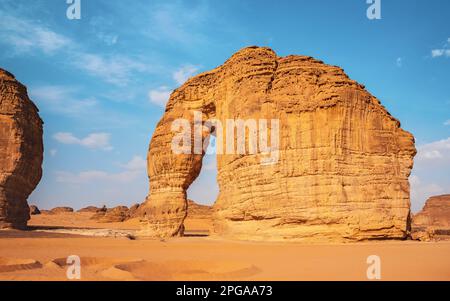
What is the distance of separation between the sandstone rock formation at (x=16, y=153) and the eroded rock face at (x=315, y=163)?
68.9 feet

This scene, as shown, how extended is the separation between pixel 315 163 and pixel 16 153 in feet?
90.4

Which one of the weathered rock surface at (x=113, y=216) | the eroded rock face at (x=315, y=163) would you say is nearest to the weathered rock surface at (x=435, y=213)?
the weathered rock surface at (x=113, y=216)

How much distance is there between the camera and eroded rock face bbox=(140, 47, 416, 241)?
49.9 feet

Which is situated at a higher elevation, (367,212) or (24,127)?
(24,127)

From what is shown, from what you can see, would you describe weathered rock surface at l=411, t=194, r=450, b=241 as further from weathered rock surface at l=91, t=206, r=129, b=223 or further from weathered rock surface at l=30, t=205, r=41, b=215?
weathered rock surface at l=30, t=205, r=41, b=215

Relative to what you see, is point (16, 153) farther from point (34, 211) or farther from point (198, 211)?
point (34, 211)

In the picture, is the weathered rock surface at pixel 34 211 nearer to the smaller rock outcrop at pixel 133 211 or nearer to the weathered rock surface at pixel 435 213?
the smaller rock outcrop at pixel 133 211

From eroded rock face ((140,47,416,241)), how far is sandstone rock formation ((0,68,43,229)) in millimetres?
21009

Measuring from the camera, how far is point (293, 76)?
A: 1778cm

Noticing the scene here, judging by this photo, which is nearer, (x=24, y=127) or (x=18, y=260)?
(x=18, y=260)

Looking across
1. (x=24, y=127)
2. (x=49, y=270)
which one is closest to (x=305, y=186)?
(x=49, y=270)
